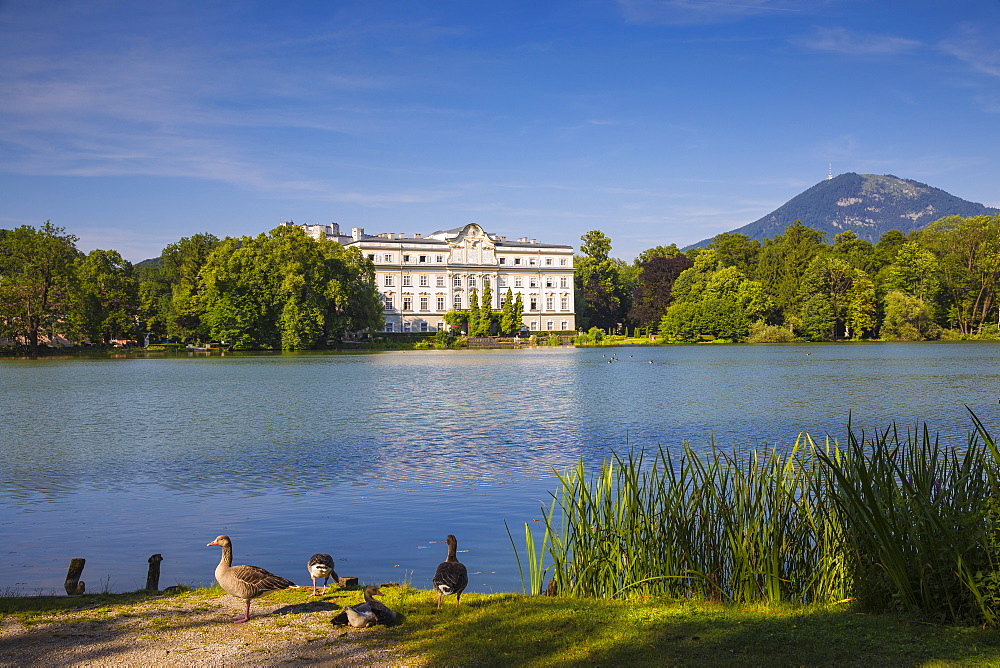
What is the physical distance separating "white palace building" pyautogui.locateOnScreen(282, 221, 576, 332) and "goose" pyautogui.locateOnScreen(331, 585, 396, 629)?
251 ft

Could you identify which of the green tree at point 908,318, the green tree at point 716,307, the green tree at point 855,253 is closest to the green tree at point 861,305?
the green tree at point 908,318

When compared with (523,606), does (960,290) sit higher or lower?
higher

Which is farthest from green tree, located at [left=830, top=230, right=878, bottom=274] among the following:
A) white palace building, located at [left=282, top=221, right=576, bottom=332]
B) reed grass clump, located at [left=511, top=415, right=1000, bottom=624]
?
reed grass clump, located at [left=511, top=415, right=1000, bottom=624]

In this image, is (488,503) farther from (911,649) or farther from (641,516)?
(911,649)

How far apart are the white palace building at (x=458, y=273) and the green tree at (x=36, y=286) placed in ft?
104

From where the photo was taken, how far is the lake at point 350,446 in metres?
8.12

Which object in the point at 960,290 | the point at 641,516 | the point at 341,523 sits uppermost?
the point at 960,290

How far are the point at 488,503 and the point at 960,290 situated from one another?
64.9m

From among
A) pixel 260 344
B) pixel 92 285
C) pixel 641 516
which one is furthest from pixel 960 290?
pixel 641 516

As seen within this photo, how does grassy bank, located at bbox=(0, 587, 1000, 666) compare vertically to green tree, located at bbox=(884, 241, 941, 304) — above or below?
below

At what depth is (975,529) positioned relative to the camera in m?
4.43

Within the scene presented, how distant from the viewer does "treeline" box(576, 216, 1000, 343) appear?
63.2 meters

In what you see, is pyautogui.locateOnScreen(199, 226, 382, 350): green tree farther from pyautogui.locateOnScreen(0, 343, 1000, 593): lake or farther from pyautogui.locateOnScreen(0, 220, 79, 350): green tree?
pyautogui.locateOnScreen(0, 343, 1000, 593): lake

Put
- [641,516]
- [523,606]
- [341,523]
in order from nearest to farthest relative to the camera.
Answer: [523,606]
[641,516]
[341,523]
